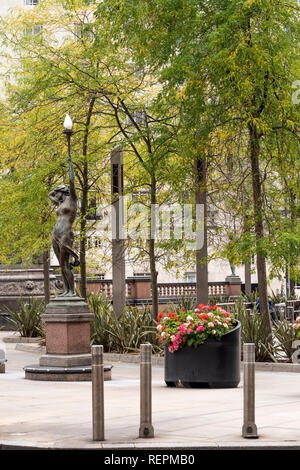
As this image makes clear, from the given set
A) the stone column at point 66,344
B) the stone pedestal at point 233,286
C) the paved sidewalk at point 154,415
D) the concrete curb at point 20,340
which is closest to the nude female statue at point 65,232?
the stone column at point 66,344

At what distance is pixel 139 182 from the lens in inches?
838

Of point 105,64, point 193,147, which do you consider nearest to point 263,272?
point 193,147

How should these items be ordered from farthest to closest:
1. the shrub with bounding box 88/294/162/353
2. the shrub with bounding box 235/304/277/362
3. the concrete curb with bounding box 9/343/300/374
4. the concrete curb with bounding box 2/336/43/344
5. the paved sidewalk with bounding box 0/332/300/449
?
the concrete curb with bounding box 2/336/43/344 < the shrub with bounding box 88/294/162/353 < the shrub with bounding box 235/304/277/362 < the concrete curb with bounding box 9/343/300/374 < the paved sidewalk with bounding box 0/332/300/449

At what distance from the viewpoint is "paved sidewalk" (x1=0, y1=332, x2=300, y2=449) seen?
8820mm

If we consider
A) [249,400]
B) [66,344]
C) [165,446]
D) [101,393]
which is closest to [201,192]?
[66,344]

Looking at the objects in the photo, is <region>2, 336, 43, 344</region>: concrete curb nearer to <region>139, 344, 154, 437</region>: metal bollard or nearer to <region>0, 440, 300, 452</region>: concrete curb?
<region>139, 344, 154, 437</region>: metal bollard

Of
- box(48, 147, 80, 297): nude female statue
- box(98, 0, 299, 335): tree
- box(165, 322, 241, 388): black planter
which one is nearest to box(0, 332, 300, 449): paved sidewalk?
box(165, 322, 241, 388): black planter

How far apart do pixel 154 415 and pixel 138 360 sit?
380 inches

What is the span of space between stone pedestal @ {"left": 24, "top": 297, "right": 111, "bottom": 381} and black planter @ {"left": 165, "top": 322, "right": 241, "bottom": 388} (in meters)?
2.44

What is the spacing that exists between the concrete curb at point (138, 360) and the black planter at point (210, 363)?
3559 mm

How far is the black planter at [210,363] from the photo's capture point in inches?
570

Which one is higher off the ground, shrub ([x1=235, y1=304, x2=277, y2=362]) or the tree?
the tree

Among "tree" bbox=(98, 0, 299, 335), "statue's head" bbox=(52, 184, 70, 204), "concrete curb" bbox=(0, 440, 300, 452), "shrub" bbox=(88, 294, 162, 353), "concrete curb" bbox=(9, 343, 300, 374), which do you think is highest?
"tree" bbox=(98, 0, 299, 335)
